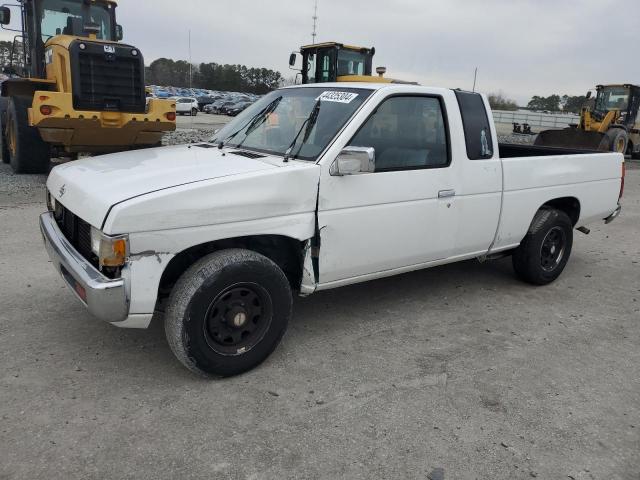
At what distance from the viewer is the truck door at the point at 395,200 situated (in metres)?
3.59

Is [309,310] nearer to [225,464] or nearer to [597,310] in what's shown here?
[225,464]

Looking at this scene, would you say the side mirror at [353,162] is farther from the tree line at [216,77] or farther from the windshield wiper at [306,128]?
the tree line at [216,77]

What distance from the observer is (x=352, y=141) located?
3.63 meters

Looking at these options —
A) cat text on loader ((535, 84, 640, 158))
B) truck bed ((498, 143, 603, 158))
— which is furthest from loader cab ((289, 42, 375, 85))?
truck bed ((498, 143, 603, 158))

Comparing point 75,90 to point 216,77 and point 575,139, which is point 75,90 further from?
point 216,77

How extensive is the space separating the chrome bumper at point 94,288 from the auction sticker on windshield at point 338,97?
2004 mm

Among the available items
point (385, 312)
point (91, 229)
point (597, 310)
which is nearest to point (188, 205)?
point (91, 229)

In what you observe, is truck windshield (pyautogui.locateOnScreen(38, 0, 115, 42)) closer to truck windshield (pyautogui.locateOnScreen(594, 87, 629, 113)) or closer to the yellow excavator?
the yellow excavator

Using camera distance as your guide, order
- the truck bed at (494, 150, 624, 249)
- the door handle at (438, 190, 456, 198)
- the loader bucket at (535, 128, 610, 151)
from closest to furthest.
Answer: the door handle at (438, 190, 456, 198), the truck bed at (494, 150, 624, 249), the loader bucket at (535, 128, 610, 151)

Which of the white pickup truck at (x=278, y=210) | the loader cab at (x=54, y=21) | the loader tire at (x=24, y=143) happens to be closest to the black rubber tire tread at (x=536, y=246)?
the white pickup truck at (x=278, y=210)

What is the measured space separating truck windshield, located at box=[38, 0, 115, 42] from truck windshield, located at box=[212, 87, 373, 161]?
7030 millimetres

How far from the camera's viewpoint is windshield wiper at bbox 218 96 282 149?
425 cm

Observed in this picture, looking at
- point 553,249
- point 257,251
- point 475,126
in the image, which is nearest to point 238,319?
point 257,251

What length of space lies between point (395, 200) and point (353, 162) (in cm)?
56
